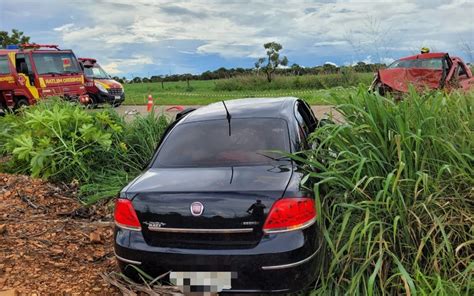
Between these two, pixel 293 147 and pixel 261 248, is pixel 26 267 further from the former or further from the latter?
pixel 293 147

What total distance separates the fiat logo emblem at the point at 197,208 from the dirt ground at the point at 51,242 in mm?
991

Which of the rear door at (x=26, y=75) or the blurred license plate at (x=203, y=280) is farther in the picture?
the rear door at (x=26, y=75)

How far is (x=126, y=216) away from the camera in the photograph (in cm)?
313

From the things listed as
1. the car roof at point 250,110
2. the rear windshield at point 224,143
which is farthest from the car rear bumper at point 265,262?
the car roof at point 250,110

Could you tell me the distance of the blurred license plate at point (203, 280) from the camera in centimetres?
280

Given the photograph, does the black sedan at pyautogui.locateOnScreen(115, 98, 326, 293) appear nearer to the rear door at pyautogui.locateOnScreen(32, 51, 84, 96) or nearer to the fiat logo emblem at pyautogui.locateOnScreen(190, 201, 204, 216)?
Answer: the fiat logo emblem at pyautogui.locateOnScreen(190, 201, 204, 216)

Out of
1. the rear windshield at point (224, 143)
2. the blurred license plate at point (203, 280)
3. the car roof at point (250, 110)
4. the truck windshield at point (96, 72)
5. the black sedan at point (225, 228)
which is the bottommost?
the blurred license plate at point (203, 280)

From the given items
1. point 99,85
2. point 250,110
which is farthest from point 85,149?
point 99,85

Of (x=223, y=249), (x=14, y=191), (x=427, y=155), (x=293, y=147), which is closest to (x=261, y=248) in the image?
(x=223, y=249)

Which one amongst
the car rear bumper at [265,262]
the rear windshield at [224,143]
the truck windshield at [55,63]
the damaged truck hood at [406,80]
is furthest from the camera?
the truck windshield at [55,63]

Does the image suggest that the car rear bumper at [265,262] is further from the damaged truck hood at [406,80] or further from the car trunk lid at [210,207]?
the damaged truck hood at [406,80]

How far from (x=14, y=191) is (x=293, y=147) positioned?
391cm

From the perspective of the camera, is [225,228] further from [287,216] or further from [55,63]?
[55,63]

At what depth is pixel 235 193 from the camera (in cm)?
291
